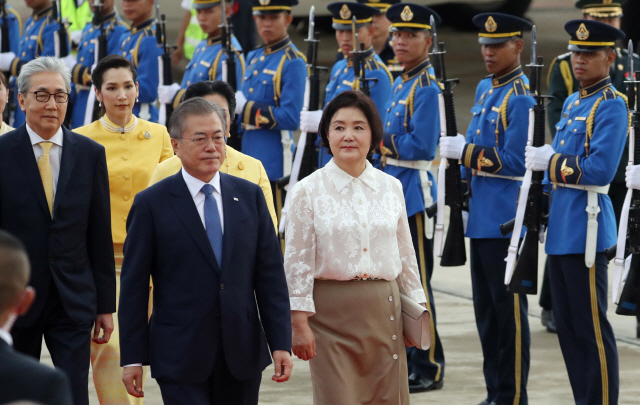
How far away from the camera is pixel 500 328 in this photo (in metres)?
4.81

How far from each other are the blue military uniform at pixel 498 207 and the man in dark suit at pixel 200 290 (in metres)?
1.78

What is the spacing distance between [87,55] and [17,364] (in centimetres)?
676

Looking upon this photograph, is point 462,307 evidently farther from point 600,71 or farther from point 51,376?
point 51,376

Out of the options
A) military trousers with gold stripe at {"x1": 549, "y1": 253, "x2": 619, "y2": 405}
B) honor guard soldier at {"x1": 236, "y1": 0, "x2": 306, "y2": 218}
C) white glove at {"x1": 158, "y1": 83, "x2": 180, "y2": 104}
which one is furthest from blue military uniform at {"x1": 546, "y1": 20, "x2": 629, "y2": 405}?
white glove at {"x1": 158, "y1": 83, "x2": 180, "y2": 104}

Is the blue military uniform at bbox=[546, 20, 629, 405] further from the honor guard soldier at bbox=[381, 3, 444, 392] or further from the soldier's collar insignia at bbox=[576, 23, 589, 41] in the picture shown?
the honor guard soldier at bbox=[381, 3, 444, 392]

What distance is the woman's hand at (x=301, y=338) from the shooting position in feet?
11.3

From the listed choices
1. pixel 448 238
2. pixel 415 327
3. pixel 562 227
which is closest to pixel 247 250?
pixel 415 327

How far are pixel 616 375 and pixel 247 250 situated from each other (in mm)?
1852

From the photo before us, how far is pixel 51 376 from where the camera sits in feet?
6.40

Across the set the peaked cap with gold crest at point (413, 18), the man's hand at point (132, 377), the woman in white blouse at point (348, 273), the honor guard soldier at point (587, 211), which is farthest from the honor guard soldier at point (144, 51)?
the man's hand at point (132, 377)

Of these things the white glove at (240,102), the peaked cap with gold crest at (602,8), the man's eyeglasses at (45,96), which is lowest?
the white glove at (240,102)

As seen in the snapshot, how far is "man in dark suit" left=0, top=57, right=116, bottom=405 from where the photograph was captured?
3.62 meters

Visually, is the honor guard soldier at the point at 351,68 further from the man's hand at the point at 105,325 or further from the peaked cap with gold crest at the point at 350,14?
the man's hand at the point at 105,325

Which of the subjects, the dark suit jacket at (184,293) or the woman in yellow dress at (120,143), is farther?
the woman in yellow dress at (120,143)
